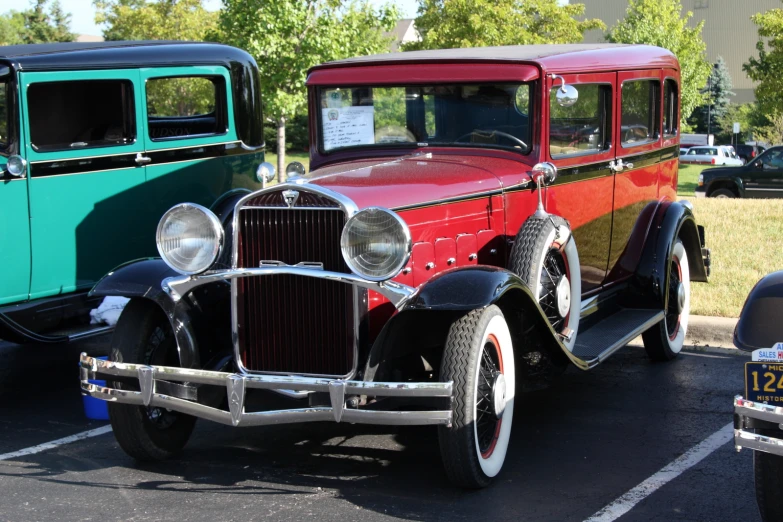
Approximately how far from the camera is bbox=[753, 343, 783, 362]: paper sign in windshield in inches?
128

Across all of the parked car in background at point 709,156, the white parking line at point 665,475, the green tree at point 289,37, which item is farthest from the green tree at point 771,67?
the white parking line at point 665,475

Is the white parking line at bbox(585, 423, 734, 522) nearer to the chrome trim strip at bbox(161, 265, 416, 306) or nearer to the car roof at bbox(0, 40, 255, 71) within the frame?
the chrome trim strip at bbox(161, 265, 416, 306)

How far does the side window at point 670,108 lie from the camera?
22.4 ft

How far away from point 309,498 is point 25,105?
3179 mm

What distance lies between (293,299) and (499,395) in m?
1.00

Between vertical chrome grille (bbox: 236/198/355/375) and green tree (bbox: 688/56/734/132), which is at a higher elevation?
green tree (bbox: 688/56/734/132)

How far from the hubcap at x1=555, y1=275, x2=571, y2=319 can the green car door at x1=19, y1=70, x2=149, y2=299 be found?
300 centimetres

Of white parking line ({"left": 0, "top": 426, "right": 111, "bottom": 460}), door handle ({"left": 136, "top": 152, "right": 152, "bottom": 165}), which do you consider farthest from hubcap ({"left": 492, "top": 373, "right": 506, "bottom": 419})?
door handle ({"left": 136, "top": 152, "right": 152, "bottom": 165})

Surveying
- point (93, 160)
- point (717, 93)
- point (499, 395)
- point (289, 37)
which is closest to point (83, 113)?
point (93, 160)

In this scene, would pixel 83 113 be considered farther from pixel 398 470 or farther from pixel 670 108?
pixel 670 108

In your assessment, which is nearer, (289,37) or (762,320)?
(762,320)

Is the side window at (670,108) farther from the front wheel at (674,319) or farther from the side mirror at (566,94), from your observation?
the side mirror at (566,94)

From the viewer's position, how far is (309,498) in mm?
4004

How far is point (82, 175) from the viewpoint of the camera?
19.8 feet
